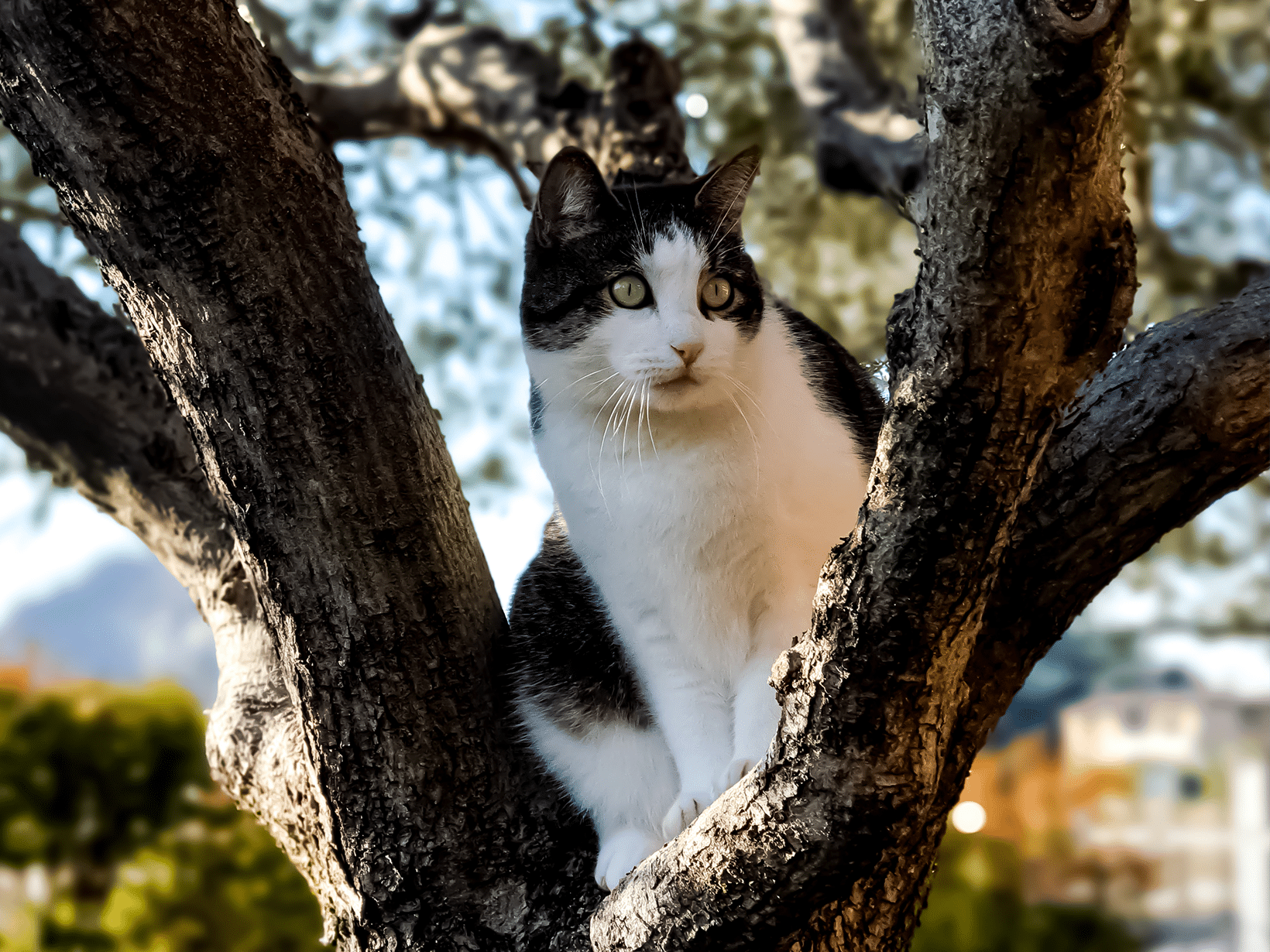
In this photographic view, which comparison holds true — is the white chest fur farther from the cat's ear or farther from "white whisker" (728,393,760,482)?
the cat's ear

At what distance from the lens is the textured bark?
88cm

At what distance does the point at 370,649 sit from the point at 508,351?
3.24 metres

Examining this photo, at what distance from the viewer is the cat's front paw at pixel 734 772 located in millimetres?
1471

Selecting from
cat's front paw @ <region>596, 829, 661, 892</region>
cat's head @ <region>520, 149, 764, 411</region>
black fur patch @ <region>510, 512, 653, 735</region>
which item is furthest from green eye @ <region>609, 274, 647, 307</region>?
cat's front paw @ <region>596, 829, 661, 892</region>

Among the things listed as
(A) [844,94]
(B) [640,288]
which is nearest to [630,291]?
(B) [640,288]

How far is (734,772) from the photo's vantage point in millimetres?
1484

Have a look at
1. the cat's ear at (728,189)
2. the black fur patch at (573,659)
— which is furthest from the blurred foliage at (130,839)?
the cat's ear at (728,189)

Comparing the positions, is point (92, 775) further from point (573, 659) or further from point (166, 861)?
point (573, 659)

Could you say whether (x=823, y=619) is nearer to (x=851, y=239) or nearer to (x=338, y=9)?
(x=851, y=239)

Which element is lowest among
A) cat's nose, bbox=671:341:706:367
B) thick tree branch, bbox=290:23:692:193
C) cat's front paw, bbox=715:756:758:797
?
cat's front paw, bbox=715:756:758:797

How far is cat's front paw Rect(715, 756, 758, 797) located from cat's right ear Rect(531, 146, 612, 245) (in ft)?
3.12

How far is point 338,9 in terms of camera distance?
4.09 metres

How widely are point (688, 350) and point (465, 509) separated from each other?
47cm

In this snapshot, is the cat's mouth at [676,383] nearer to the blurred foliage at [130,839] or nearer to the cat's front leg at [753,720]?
the cat's front leg at [753,720]
